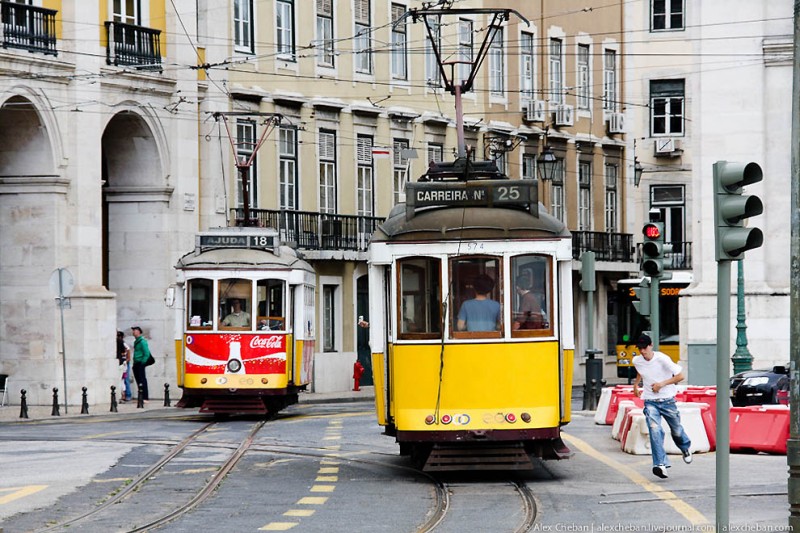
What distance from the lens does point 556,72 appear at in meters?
62.8

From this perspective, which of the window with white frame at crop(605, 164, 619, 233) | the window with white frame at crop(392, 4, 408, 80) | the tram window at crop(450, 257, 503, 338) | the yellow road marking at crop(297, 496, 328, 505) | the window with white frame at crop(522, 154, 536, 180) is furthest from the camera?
the window with white frame at crop(605, 164, 619, 233)

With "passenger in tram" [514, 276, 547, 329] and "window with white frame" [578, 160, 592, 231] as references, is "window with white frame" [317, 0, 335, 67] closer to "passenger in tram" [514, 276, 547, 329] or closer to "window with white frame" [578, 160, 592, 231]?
"window with white frame" [578, 160, 592, 231]

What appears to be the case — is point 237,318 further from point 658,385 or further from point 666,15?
point 666,15

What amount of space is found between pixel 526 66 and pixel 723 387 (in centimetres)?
4848

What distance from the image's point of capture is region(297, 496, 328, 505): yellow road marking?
59.7ft

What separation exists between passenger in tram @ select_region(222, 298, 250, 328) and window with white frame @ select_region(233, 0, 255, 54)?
16972 millimetres

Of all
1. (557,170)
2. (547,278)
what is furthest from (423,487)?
(557,170)

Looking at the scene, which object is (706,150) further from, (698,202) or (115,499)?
(115,499)

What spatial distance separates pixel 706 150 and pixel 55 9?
14.3m

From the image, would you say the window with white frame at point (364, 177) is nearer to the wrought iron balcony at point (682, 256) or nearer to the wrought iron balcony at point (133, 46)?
the wrought iron balcony at point (133, 46)

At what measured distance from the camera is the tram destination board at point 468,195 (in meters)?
20.6

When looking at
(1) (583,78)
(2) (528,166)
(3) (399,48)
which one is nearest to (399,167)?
(3) (399,48)

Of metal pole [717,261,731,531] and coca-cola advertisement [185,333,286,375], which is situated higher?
metal pole [717,261,731,531]

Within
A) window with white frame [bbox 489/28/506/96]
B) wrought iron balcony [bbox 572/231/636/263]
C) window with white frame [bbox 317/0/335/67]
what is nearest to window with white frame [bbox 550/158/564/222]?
wrought iron balcony [bbox 572/231/636/263]
